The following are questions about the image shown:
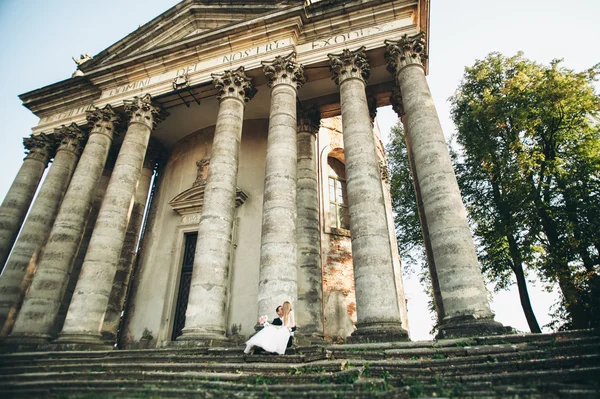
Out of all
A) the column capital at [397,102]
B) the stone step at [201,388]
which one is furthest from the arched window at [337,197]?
the stone step at [201,388]

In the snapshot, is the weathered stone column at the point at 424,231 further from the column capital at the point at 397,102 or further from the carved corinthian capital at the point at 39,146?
the carved corinthian capital at the point at 39,146

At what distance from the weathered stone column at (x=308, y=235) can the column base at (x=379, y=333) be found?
295 centimetres

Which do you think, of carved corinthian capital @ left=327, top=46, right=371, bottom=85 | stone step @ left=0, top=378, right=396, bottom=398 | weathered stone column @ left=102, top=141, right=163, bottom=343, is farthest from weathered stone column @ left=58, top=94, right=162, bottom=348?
carved corinthian capital @ left=327, top=46, right=371, bottom=85

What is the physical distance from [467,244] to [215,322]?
687cm

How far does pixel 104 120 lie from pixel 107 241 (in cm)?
606

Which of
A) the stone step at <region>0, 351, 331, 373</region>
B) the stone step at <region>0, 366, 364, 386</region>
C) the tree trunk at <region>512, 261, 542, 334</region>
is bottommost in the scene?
the stone step at <region>0, 366, 364, 386</region>

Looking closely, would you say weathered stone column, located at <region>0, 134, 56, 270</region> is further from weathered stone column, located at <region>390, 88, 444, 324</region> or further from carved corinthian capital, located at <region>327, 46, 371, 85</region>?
weathered stone column, located at <region>390, 88, 444, 324</region>

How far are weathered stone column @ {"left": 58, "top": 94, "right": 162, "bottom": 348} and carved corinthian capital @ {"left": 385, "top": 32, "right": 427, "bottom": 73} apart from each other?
9.71 meters

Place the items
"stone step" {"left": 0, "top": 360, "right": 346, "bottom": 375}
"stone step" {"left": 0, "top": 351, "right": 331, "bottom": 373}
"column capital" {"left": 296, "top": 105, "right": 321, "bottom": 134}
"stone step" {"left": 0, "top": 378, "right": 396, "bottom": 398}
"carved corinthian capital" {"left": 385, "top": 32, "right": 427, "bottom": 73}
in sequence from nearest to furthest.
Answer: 1. "stone step" {"left": 0, "top": 378, "right": 396, "bottom": 398}
2. "stone step" {"left": 0, "top": 360, "right": 346, "bottom": 375}
3. "stone step" {"left": 0, "top": 351, "right": 331, "bottom": 373}
4. "carved corinthian capital" {"left": 385, "top": 32, "right": 427, "bottom": 73}
5. "column capital" {"left": 296, "top": 105, "right": 321, "bottom": 134}

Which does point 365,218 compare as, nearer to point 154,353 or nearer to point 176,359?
point 176,359

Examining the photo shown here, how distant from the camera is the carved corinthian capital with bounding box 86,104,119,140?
1414 centimetres

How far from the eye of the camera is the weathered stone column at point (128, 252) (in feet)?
43.9

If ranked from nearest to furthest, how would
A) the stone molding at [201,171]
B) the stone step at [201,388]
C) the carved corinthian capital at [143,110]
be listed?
the stone step at [201,388], the carved corinthian capital at [143,110], the stone molding at [201,171]

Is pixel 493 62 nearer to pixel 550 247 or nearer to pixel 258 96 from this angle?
pixel 550 247
